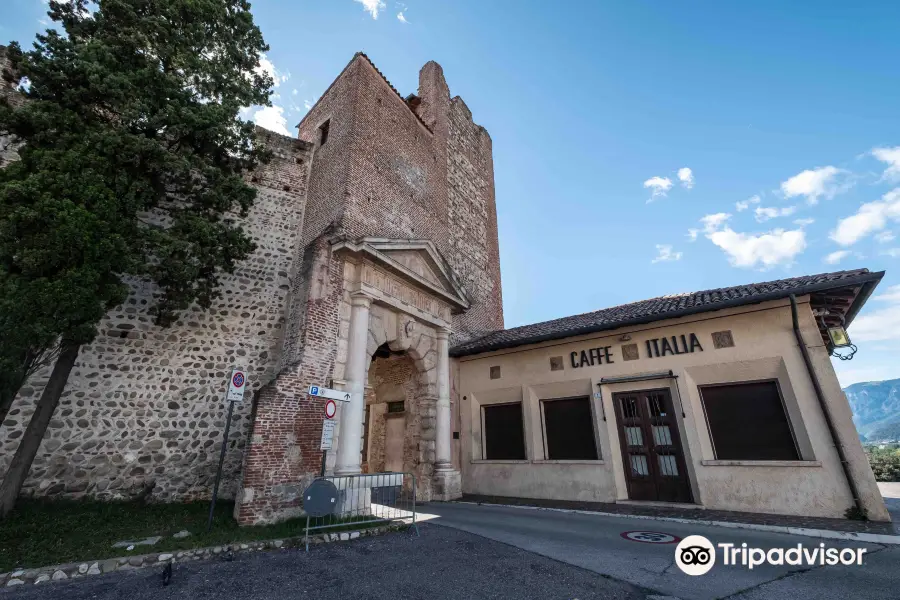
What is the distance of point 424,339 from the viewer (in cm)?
1142

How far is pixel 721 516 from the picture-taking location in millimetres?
7406

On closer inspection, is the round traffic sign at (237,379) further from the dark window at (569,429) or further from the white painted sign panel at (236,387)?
the dark window at (569,429)

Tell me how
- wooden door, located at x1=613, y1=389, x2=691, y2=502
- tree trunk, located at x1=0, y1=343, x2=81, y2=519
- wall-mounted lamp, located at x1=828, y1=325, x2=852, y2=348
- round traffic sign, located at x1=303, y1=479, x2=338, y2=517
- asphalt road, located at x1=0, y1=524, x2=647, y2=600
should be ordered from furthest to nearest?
wooden door, located at x1=613, y1=389, x2=691, y2=502 < wall-mounted lamp, located at x1=828, y1=325, x2=852, y2=348 < tree trunk, located at x1=0, y1=343, x2=81, y2=519 < round traffic sign, located at x1=303, y1=479, x2=338, y2=517 < asphalt road, located at x1=0, y1=524, x2=647, y2=600

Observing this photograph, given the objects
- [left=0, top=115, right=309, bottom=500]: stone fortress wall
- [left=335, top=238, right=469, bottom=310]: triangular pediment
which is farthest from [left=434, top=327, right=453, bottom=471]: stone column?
[left=0, top=115, right=309, bottom=500]: stone fortress wall

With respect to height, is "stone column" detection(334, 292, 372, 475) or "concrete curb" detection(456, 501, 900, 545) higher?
"stone column" detection(334, 292, 372, 475)

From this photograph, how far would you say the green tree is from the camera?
5668mm

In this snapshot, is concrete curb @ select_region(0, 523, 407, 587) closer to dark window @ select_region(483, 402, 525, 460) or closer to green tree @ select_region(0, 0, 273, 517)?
green tree @ select_region(0, 0, 273, 517)

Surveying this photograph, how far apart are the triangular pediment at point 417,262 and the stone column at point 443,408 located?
1308 mm

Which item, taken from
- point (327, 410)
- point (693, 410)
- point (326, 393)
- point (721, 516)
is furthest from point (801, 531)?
point (326, 393)

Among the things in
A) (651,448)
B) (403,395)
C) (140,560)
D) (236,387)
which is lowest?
(140,560)

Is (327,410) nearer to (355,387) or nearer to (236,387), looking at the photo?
(236,387)

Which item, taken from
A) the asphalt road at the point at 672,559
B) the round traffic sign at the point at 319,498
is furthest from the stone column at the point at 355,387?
the round traffic sign at the point at 319,498

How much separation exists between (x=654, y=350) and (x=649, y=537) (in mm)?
4749

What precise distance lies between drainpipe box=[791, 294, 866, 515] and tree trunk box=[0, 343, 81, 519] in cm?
1378
